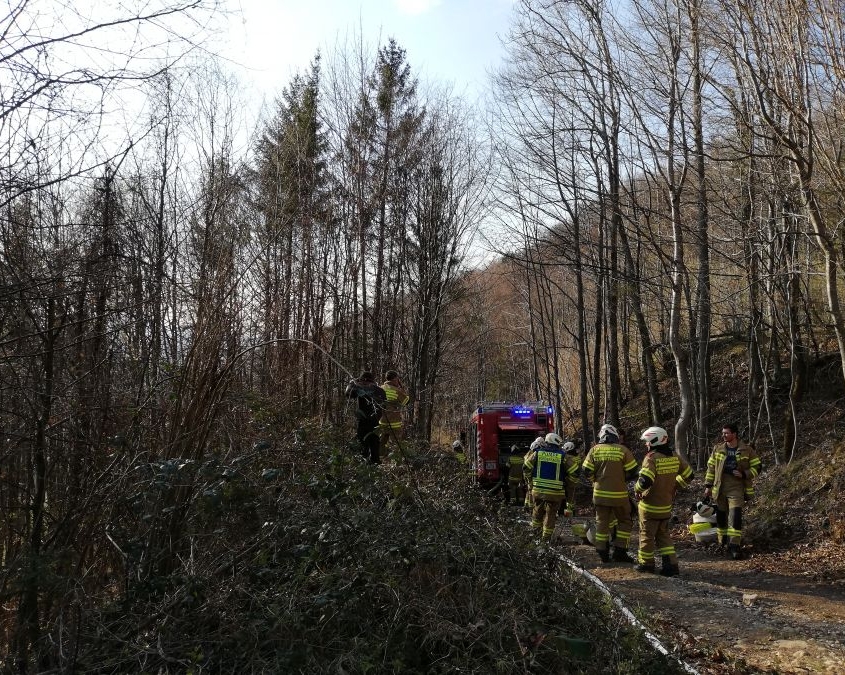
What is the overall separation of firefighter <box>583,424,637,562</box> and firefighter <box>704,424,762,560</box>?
4.96 ft

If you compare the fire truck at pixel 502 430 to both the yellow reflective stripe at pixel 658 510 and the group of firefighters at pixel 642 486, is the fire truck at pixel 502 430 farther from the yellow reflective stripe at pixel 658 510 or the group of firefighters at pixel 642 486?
the yellow reflective stripe at pixel 658 510

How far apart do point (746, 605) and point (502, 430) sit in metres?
10.7

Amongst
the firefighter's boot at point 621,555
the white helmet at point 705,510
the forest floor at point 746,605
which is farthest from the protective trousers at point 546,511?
the white helmet at point 705,510

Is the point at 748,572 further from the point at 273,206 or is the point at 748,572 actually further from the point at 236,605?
the point at 273,206

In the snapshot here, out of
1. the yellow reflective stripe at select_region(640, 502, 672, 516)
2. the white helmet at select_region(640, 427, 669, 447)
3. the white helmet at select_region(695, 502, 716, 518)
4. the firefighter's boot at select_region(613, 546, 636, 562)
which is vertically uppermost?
the white helmet at select_region(640, 427, 669, 447)

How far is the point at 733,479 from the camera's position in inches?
394

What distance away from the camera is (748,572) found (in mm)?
9141

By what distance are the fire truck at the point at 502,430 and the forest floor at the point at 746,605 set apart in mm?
6863

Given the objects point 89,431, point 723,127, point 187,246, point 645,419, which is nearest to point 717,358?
point 645,419

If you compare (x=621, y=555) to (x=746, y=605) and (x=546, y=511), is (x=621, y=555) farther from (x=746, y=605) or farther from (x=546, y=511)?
(x=746, y=605)

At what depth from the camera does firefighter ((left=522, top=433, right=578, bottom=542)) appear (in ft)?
33.1

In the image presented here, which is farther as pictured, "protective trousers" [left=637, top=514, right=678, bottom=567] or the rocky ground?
"protective trousers" [left=637, top=514, right=678, bottom=567]

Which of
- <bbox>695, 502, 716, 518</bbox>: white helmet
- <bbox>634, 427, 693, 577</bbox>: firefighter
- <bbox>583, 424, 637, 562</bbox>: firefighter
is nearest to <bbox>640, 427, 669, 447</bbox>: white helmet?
<bbox>634, 427, 693, 577</bbox>: firefighter

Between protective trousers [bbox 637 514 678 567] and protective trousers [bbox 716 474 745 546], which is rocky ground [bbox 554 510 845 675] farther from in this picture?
protective trousers [bbox 716 474 745 546]
